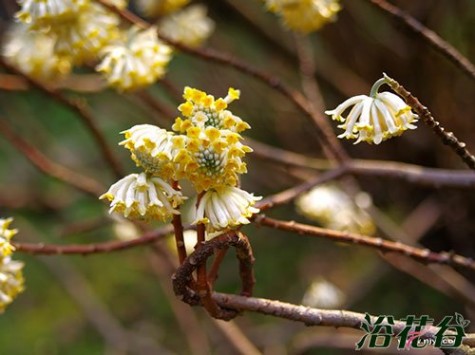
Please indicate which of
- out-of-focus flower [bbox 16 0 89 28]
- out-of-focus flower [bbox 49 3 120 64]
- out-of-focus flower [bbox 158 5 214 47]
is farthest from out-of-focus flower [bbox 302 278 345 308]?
out-of-focus flower [bbox 16 0 89 28]

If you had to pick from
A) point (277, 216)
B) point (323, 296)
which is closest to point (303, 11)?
point (323, 296)

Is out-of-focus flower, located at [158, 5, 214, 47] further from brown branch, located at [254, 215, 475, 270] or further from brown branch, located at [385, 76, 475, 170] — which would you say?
brown branch, located at [385, 76, 475, 170]

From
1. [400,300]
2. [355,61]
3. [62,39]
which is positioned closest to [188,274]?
[62,39]

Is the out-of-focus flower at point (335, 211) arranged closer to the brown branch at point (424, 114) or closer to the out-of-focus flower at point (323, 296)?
the out-of-focus flower at point (323, 296)

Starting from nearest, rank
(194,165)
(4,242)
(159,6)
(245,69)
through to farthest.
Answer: (194,165) < (4,242) < (245,69) < (159,6)

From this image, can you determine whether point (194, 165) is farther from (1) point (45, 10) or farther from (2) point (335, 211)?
(2) point (335, 211)

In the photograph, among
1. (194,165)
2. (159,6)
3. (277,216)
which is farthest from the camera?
(277,216)
